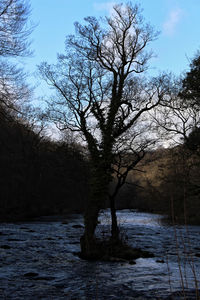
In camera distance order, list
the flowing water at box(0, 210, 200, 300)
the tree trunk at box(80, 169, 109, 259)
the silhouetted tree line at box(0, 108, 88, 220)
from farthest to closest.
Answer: the silhouetted tree line at box(0, 108, 88, 220) < the tree trunk at box(80, 169, 109, 259) < the flowing water at box(0, 210, 200, 300)

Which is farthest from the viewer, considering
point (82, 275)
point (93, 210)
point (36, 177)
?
point (36, 177)

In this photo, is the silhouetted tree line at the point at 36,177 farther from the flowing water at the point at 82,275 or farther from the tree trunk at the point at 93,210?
the flowing water at the point at 82,275

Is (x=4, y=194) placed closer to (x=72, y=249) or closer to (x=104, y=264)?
(x=72, y=249)

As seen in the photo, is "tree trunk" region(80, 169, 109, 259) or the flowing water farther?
"tree trunk" region(80, 169, 109, 259)

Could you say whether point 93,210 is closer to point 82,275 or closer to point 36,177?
point 82,275

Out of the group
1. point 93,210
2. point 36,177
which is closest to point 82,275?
point 93,210

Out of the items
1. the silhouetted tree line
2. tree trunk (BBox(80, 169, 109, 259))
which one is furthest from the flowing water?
the silhouetted tree line

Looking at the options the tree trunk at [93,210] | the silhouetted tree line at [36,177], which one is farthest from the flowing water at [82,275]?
the silhouetted tree line at [36,177]

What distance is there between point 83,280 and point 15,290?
2039 millimetres

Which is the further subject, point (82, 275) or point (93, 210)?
point (93, 210)

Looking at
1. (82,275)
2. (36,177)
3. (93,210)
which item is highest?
(36,177)

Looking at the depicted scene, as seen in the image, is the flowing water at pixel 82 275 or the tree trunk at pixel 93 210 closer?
the flowing water at pixel 82 275

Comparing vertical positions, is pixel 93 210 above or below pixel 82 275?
above

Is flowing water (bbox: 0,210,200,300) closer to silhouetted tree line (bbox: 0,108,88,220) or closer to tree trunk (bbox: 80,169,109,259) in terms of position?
tree trunk (bbox: 80,169,109,259)
